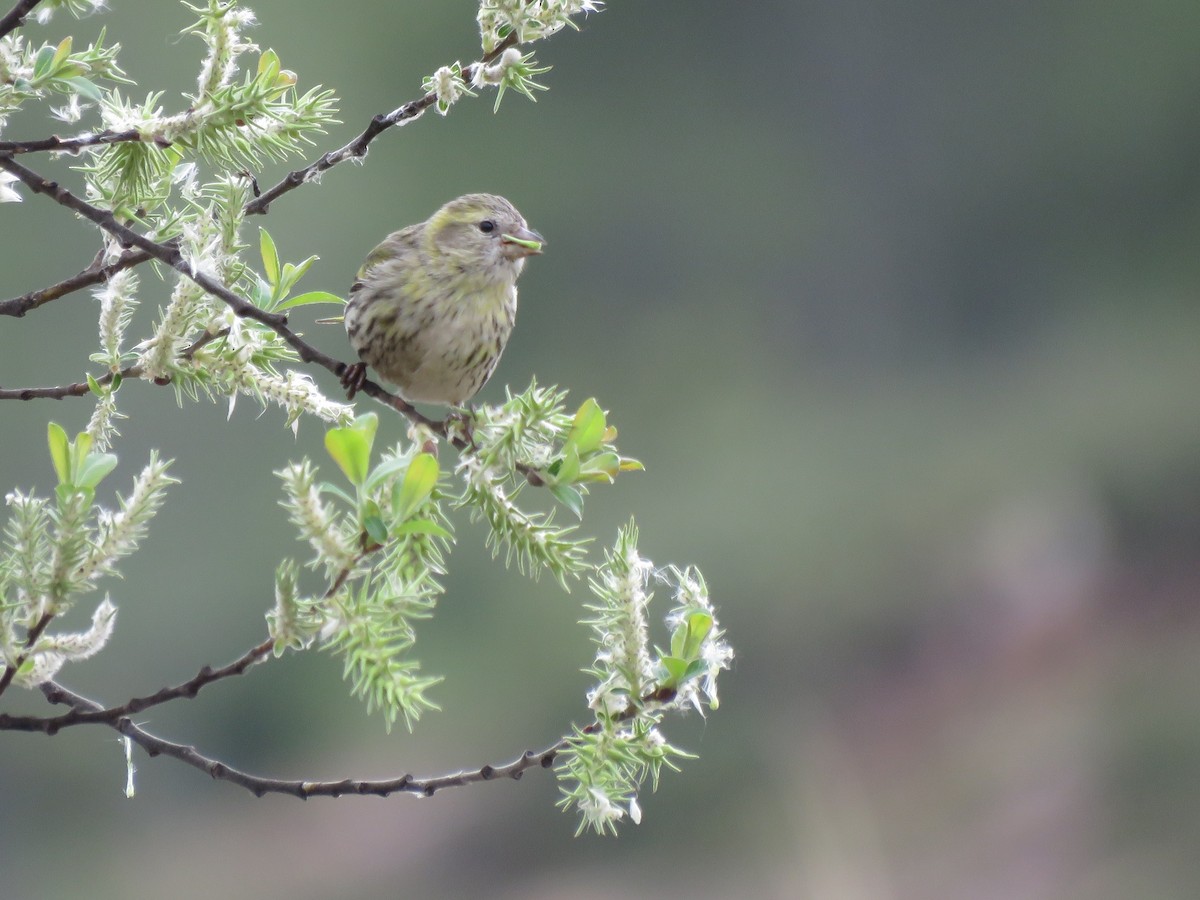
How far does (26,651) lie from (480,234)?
3.41 ft

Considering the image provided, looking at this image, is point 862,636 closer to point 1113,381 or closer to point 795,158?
point 1113,381

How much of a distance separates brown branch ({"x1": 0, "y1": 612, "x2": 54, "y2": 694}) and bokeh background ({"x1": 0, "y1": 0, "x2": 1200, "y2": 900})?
3286 mm

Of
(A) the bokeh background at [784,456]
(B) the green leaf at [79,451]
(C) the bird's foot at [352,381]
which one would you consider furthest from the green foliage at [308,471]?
(A) the bokeh background at [784,456]

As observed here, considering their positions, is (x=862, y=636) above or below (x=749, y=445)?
below

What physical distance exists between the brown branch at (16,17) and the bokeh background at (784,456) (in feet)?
10.7

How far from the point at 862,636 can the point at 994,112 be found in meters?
2.64

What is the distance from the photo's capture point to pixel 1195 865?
4.29m

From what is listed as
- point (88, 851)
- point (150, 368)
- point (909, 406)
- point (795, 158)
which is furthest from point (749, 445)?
point (150, 368)

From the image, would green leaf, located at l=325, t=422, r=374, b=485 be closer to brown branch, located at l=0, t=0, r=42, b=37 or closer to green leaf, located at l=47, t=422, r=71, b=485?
green leaf, located at l=47, t=422, r=71, b=485

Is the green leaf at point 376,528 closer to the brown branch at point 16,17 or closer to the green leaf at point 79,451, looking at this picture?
the green leaf at point 79,451

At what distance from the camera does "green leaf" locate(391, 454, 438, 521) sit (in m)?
0.62

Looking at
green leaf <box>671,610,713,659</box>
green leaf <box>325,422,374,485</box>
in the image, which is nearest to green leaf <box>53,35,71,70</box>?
green leaf <box>325,422,374,485</box>

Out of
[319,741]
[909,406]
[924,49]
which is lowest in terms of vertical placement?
[319,741]

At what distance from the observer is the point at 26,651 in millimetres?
646
